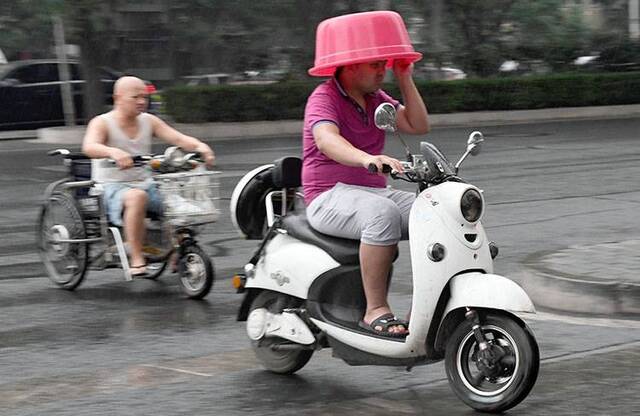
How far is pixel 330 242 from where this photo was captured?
20.7 ft

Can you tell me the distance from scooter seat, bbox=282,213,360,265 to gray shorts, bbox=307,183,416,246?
0.04m

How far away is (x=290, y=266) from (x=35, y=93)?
23.4 meters

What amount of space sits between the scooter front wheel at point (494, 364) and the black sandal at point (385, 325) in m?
0.27

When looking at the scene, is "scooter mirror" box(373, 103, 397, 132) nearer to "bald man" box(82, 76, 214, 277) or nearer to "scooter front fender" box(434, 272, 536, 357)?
"scooter front fender" box(434, 272, 536, 357)

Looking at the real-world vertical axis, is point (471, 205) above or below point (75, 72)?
above

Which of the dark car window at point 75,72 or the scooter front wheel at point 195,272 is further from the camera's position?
the dark car window at point 75,72

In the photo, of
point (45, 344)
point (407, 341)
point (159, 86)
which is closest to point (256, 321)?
point (407, 341)

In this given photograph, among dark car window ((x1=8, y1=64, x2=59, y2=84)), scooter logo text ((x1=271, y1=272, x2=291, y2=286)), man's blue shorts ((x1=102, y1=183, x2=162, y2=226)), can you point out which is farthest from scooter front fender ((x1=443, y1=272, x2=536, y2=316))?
dark car window ((x1=8, y1=64, x2=59, y2=84))

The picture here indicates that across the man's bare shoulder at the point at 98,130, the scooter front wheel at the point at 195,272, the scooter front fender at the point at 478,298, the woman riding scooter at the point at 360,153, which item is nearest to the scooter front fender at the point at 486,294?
the scooter front fender at the point at 478,298

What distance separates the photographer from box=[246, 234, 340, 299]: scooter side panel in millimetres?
6328

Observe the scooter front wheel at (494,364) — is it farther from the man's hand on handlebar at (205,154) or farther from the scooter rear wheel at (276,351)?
the man's hand on handlebar at (205,154)

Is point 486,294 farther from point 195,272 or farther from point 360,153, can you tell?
point 195,272

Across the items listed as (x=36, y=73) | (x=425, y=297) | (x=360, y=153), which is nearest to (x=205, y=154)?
(x=360, y=153)

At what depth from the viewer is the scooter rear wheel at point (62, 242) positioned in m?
9.75
